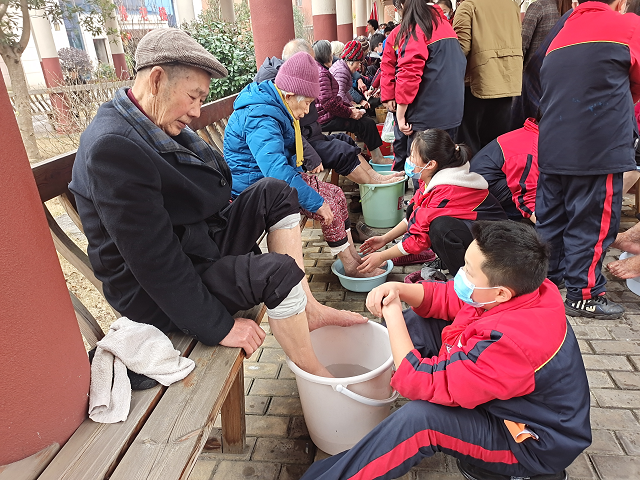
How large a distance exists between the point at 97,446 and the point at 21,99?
27.6 feet

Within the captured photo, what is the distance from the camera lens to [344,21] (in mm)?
15844

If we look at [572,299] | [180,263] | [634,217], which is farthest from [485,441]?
[634,217]

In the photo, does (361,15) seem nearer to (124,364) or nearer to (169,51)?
(169,51)

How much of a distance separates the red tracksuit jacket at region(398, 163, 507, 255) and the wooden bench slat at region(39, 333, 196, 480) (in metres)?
2.02

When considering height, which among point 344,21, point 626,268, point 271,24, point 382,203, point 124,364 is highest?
point 344,21

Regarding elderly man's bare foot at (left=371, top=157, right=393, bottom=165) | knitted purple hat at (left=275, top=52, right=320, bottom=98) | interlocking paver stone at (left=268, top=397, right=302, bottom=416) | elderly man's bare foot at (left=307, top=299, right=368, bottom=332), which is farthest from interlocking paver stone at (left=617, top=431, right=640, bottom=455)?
elderly man's bare foot at (left=371, top=157, right=393, bottom=165)

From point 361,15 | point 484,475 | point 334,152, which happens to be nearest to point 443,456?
point 484,475

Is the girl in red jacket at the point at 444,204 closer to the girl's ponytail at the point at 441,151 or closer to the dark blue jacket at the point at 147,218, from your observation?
the girl's ponytail at the point at 441,151

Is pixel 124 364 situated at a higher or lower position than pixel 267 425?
higher

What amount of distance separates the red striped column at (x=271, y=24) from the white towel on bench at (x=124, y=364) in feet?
13.7

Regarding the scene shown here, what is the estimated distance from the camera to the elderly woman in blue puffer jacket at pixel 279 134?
2.77 metres

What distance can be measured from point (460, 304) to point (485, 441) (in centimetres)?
59

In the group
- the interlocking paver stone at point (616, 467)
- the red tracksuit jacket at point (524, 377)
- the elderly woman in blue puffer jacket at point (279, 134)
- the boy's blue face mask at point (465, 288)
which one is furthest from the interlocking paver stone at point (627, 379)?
the elderly woman in blue puffer jacket at point (279, 134)

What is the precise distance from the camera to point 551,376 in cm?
146
